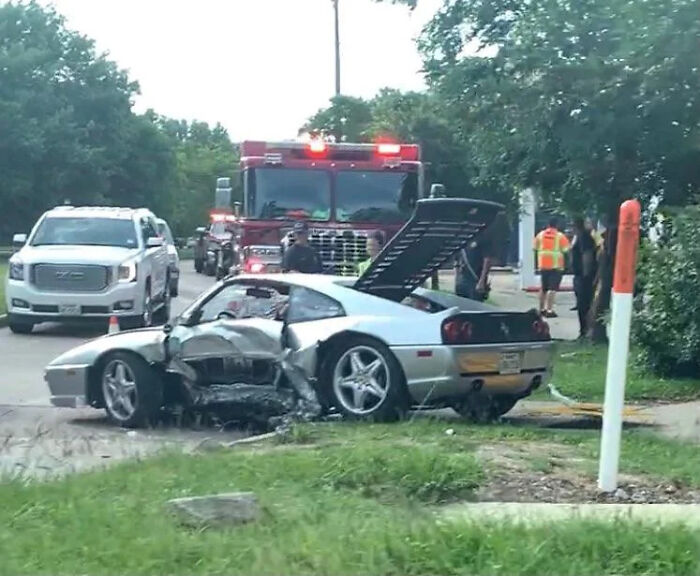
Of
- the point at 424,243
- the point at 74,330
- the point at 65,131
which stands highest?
the point at 65,131

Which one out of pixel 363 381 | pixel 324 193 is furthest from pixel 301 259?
pixel 363 381

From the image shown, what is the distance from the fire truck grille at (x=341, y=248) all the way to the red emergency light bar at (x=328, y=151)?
47.4 inches

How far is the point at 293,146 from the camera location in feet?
70.6

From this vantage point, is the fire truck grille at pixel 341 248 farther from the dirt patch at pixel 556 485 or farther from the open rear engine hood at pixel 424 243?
the dirt patch at pixel 556 485

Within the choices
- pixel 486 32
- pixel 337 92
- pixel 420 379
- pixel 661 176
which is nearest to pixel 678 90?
pixel 661 176

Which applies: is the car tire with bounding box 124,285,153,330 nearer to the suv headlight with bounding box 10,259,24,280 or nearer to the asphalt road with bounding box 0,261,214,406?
the asphalt road with bounding box 0,261,214,406

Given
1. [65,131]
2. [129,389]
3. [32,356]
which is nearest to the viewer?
[129,389]

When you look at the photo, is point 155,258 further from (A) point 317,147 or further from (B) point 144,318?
(A) point 317,147

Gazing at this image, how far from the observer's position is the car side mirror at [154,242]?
22325mm

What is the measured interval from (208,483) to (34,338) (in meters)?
13.0

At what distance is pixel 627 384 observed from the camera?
14.3m

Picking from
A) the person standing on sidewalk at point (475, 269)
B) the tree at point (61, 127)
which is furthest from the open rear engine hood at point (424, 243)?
the tree at point (61, 127)

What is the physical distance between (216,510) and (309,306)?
4.97 metres

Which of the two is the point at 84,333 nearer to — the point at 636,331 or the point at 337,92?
the point at 636,331
